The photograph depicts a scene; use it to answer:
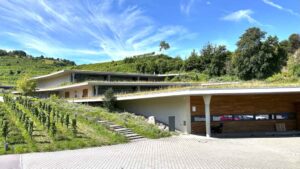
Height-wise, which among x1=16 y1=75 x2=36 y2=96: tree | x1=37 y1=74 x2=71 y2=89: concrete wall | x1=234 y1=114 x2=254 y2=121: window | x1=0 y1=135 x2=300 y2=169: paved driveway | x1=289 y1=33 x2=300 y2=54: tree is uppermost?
x1=289 y1=33 x2=300 y2=54: tree

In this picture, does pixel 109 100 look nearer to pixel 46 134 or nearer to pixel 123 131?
pixel 123 131

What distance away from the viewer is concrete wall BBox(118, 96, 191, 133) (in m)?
25.0

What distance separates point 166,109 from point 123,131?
20.9 ft

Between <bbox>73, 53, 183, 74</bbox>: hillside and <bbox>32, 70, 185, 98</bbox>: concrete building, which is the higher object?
<bbox>73, 53, 183, 74</bbox>: hillside

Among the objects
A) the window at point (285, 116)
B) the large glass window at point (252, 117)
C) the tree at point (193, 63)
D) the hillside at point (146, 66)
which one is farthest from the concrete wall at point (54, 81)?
the tree at point (193, 63)

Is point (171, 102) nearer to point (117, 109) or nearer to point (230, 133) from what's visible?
point (230, 133)

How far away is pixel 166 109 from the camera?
1072 inches

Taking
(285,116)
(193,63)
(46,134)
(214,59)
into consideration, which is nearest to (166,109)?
(285,116)

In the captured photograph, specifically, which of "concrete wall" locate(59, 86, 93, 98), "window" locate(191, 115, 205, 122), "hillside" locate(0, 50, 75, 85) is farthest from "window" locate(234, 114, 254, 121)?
"hillside" locate(0, 50, 75, 85)

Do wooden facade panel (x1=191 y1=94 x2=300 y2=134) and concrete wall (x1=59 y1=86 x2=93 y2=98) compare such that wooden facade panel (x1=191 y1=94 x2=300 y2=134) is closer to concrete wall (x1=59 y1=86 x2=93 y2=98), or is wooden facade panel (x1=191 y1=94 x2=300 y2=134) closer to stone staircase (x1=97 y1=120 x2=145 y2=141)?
stone staircase (x1=97 y1=120 x2=145 y2=141)

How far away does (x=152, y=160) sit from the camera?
13609 mm

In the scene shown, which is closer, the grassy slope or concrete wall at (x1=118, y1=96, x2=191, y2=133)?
concrete wall at (x1=118, y1=96, x2=191, y2=133)

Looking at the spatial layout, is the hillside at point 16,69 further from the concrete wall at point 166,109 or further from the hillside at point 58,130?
the hillside at point 58,130

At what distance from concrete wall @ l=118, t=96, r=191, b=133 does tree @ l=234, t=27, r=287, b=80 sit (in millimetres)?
24305
